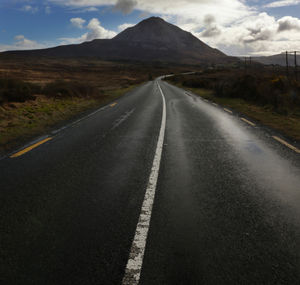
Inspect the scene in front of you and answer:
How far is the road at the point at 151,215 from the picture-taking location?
8.41 feet

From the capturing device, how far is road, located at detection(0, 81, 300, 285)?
8.41 ft

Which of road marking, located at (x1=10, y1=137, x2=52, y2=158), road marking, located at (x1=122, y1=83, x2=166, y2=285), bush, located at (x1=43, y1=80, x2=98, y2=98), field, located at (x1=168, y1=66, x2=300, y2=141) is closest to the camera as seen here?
road marking, located at (x1=122, y1=83, x2=166, y2=285)

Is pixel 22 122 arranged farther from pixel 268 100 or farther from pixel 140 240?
pixel 268 100

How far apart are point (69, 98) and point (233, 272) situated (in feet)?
69.6

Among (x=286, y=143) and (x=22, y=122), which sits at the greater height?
(x=22, y=122)

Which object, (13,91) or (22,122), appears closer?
(22,122)

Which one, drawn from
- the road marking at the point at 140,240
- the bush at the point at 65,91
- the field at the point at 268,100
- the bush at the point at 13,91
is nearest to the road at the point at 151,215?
the road marking at the point at 140,240

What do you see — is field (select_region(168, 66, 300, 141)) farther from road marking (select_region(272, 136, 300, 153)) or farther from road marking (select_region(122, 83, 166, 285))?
road marking (select_region(122, 83, 166, 285))

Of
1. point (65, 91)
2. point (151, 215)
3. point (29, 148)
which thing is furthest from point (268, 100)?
point (151, 215)

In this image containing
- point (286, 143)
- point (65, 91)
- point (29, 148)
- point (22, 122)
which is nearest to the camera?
point (29, 148)

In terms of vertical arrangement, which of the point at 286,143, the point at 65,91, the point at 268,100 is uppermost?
the point at 65,91

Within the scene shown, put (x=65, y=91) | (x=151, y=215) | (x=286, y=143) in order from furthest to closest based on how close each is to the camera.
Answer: (x=65, y=91), (x=286, y=143), (x=151, y=215)

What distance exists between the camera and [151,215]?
3.61m

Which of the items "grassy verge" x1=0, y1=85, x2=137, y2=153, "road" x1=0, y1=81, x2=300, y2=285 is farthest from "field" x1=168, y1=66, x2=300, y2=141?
"grassy verge" x1=0, y1=85, x2=137, y2=153
